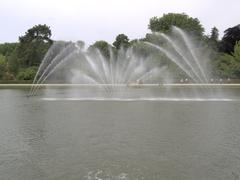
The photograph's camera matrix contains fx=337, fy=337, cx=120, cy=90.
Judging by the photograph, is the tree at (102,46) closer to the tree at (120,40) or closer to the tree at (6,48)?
the tree at (120,40)

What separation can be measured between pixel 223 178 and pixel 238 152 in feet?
9.63

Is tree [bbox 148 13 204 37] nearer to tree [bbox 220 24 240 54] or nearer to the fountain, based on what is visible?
the fountain

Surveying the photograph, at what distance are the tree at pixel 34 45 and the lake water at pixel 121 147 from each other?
60105 millimetres

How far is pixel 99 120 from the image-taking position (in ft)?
64.7

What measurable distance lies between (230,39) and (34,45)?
50.6m

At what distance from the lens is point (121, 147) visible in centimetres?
1317

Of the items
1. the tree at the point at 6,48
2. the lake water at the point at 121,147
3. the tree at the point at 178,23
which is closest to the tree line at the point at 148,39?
the tree at the point at 178,23

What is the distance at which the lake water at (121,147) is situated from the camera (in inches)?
408

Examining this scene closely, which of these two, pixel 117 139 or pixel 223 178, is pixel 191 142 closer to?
pixel 117 139

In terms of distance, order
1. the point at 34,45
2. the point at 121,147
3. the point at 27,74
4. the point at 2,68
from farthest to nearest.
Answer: the point at 2,68 → the point at 34,45 → the point at 27,74 → the point at 121,147

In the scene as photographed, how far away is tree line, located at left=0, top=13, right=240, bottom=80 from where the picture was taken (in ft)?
222

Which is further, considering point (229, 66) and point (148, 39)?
point (148, 39)

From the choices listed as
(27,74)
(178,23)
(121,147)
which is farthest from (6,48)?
(121,147)

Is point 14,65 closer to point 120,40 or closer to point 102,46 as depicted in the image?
point 102,46
